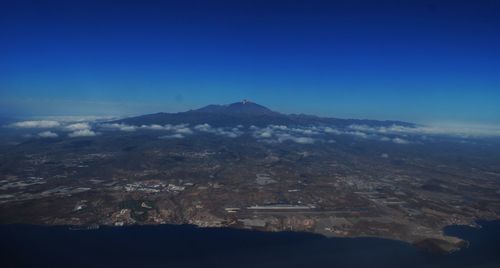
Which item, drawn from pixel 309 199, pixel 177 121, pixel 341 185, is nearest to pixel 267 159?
pixel 341 185

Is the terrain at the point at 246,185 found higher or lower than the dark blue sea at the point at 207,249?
higher

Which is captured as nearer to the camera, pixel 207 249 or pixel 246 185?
pixel 207 249

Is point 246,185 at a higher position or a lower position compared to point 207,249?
higher

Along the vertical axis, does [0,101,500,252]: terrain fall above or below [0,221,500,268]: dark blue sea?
above

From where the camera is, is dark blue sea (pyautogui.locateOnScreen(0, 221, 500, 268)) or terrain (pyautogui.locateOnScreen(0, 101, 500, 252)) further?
terrain (pyautogui.locateOnScreen(0, 101, 500, 252))
